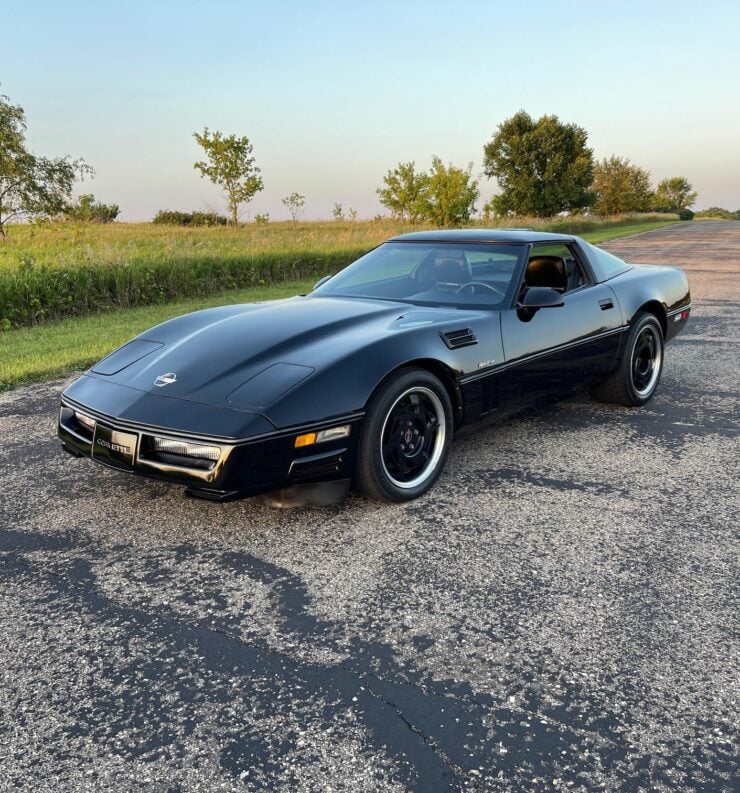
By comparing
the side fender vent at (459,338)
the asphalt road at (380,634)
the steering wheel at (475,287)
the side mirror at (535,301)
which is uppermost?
the steering wheel at (475,287)

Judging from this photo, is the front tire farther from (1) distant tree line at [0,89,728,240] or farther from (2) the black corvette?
(1) distant tree line at [0,89,728,240]

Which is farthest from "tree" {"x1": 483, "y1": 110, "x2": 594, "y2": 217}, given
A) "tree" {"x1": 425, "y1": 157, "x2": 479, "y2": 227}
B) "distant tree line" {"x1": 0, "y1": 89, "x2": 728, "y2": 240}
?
"tree" {"x1": 425, "y1": 157, "x2": 479, "y2": 227}

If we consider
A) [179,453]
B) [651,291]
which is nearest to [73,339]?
[179,453]

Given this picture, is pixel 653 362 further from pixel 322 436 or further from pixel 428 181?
pixel 428 181

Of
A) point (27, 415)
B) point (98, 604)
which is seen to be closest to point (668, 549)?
point (98, 604)

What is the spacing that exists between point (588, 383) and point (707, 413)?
39.1 inches

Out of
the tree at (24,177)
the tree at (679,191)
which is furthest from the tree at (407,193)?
the tree at (679,191)

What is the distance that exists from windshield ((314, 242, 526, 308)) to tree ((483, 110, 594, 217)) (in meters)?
56.4

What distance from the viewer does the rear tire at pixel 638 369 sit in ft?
16.4

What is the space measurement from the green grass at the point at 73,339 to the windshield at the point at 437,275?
327 cm

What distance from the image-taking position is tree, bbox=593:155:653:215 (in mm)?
81438

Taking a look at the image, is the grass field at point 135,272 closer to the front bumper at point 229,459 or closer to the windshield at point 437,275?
the windshield at point 437,275

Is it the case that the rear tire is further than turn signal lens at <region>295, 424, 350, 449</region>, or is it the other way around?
the rear tire

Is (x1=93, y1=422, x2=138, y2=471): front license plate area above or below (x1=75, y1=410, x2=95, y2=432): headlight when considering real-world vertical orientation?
below
